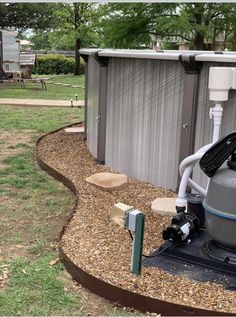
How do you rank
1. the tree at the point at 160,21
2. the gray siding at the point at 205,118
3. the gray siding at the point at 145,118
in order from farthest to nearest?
the tree at the point at 160,21 → the gray siding at the point at 145,118 → the gray siding at the point at 205,118

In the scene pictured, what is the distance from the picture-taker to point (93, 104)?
6457mm

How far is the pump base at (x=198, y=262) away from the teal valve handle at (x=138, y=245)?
0.18m

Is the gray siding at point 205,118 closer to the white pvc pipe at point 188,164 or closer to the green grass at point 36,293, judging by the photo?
the white pvc pipe at point 188,164

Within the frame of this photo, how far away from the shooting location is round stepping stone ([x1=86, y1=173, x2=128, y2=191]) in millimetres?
4907

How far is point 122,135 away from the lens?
218 inches

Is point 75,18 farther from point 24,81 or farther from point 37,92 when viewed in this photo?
point 37,92

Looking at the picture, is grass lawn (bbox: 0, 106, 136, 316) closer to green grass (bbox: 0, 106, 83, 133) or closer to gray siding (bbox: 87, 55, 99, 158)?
gray siding (bbox: 87, 55, 99, 158)

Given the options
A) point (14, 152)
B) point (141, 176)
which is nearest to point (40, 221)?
point (141, 176)

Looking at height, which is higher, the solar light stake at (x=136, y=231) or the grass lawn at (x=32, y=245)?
the solar light stake at (x=136, y=231)

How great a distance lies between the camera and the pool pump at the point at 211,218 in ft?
9.80

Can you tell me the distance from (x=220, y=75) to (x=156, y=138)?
1.37 m

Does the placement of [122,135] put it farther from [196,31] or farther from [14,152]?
[196,31]

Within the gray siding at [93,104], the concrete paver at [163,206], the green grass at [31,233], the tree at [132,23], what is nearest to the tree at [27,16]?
the tree at [132,23]

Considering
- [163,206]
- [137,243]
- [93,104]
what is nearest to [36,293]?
[137,243]
